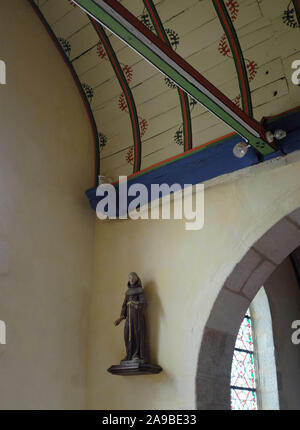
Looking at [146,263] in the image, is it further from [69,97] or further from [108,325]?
[69,97]

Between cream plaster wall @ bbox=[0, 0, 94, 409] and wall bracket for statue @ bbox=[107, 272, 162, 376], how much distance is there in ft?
1.85

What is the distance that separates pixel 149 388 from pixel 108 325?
83cm

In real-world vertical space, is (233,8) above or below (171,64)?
above

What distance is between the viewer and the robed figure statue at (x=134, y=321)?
504cm

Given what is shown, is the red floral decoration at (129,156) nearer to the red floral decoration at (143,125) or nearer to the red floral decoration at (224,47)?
the red floral decoration at (143,125)

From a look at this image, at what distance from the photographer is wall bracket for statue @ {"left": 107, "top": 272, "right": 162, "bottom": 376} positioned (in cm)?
493

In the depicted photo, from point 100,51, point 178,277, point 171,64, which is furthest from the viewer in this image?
point 100,51

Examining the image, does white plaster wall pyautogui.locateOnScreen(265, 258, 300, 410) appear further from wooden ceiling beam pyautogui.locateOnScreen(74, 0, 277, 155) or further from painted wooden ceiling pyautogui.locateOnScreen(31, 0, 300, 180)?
wooden ceiling beam pyautogui.locateOnScreen(74, 0, 277, 155)

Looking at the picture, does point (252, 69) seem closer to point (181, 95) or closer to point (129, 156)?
point (181, 95)

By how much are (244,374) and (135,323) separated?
245 cm

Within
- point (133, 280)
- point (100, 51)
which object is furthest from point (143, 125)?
point (133, 280)

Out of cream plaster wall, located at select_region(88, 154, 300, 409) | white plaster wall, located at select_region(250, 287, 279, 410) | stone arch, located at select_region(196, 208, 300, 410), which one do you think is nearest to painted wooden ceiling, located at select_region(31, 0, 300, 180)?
cream plaster wall, located at select_region(88, 154, 300, 409)

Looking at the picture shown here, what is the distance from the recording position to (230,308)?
496 cm

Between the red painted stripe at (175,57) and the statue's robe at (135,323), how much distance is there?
6.06 feet
